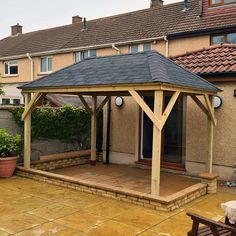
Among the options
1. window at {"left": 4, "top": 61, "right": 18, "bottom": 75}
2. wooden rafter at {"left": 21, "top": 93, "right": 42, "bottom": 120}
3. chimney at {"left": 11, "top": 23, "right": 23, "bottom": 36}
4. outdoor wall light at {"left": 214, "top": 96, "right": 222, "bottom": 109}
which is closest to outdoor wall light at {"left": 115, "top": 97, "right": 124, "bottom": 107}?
wooden rafter at {"left": 21, "top": 93, "right": 42, "bottom": 120}

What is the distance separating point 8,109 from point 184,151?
6.33m

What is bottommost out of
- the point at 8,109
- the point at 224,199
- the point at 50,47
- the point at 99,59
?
the point at 224,199

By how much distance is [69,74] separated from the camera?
1000 centimetres

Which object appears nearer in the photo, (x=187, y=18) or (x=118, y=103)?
(x=118, y=103)

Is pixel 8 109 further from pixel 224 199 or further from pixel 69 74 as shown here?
pixel 224 199

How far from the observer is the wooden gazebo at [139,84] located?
7.61 metres

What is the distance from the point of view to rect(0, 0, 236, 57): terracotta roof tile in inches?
698

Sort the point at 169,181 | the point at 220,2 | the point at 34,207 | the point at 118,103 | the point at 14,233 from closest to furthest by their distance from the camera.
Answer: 1. the point at 14,233
2. the point at 34,207
3. the point at 169,181
4. the point at 118,103
5. the point at 220,2

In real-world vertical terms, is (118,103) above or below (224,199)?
above

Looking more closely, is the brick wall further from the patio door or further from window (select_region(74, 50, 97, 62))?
window (select_region(74, 50, 97, 62))

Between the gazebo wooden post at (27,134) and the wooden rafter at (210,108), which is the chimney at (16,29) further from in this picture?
the wooden rafter at (210,108)

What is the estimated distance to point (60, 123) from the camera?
12.3 m

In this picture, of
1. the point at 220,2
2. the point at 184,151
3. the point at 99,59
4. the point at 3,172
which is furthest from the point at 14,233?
the point at 220,2

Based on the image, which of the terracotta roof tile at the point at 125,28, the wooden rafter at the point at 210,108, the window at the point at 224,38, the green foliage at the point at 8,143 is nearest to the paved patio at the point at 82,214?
the green foliage at the point at 8,143
